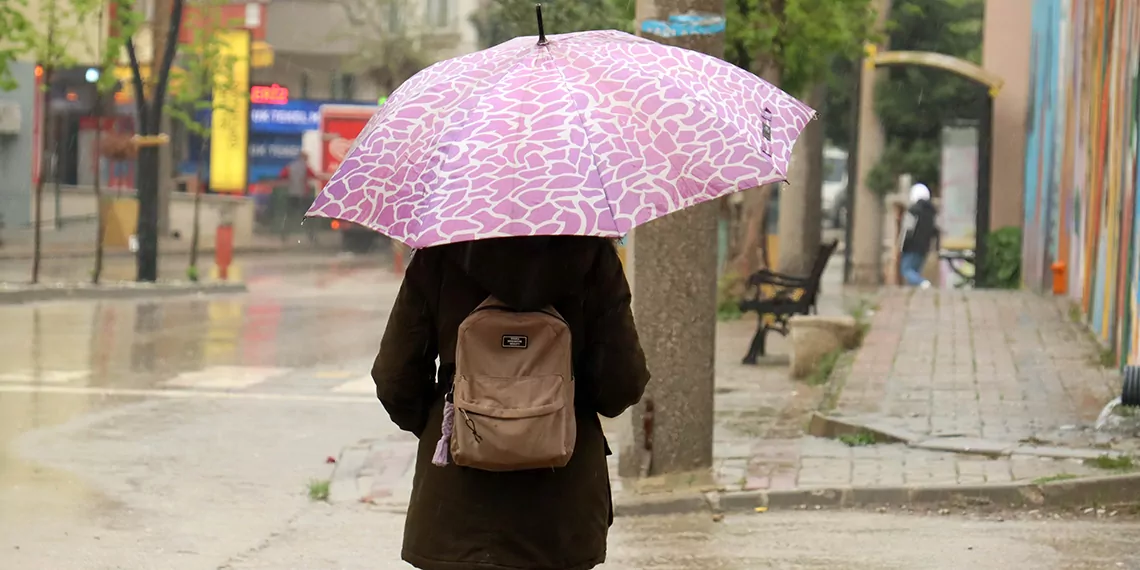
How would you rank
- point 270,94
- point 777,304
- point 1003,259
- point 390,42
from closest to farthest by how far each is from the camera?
point 777,304, point 1003,259, point 390,42, point 270,94

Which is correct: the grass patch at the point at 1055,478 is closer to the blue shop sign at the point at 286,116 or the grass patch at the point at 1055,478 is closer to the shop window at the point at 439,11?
the blue shop sign at the point at 286,116

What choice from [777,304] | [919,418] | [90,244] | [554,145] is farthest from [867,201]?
[554,145]

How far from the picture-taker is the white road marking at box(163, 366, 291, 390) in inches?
507

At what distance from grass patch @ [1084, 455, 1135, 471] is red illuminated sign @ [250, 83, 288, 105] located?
39.0 meters

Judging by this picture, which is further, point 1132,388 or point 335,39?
point 335,39

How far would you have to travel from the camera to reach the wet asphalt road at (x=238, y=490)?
6988 mm

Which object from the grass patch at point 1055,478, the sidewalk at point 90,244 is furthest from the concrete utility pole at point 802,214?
the grass patch at point 1055,478

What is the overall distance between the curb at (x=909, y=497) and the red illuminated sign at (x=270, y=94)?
127ft

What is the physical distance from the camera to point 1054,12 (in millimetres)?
20641

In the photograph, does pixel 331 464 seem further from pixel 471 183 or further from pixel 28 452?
pixel 471 183

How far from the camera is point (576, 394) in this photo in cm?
410

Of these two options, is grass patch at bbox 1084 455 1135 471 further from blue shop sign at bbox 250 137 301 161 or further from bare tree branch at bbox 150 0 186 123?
blue shop sign at bbox 250 137 301 161

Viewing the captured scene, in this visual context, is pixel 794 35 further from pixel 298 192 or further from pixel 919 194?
pixel 298 192

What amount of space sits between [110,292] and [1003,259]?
468 inches
